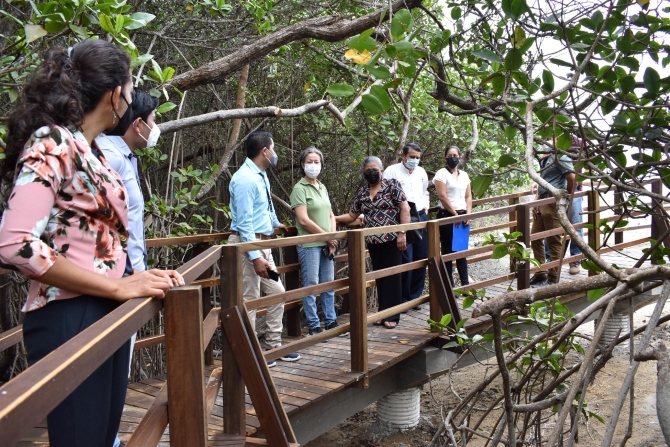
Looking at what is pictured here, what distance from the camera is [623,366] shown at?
8297 millimetres

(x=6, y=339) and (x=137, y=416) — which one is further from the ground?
(x=6, y=339)

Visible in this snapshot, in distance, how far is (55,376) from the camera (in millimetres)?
880

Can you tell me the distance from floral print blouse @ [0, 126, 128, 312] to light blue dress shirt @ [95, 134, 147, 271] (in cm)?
77

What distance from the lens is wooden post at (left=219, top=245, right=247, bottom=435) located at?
278cm

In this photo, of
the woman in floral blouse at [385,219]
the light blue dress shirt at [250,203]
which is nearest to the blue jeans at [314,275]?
the woman in floral blouse at [385,219]

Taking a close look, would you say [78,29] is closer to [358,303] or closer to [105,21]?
[105,21]

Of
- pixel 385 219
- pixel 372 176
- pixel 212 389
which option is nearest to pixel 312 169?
pixel 372 176

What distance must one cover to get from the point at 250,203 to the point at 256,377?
5.70 feet

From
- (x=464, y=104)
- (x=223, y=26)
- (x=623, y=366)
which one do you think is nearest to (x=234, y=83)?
(x=223, y=26)

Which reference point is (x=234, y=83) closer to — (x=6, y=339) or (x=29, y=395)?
(x=6, y=339)

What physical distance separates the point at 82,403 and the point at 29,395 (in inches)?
28.8

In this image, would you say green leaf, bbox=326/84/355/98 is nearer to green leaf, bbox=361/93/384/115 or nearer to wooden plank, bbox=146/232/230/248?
green leaf, bbox=361/93/384/115

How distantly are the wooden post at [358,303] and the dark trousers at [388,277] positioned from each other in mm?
935

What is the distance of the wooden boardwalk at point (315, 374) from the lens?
10.4 feet
